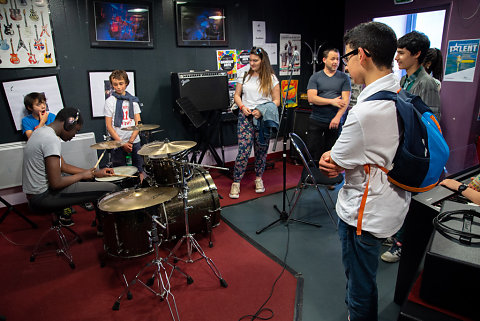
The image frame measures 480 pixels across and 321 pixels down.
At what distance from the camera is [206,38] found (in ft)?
15.7

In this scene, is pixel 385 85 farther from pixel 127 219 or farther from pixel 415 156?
pixel 127 219

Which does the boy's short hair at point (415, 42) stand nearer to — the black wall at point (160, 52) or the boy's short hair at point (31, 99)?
the black wall at point (160, 52)

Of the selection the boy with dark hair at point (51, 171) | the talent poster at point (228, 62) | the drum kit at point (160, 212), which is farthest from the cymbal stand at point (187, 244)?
the talent poster at point (228, 62)

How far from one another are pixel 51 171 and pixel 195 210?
1.26 metres

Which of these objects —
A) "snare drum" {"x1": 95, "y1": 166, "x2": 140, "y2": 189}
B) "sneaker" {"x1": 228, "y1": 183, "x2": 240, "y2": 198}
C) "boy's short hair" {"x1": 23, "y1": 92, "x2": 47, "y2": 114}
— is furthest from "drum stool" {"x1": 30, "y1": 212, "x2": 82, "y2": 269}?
"sneaker" {"x1": 228, "y1": 183, "x2": 240, "y2": 198}

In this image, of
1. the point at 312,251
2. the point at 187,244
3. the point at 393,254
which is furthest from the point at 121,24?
the point at 393,254

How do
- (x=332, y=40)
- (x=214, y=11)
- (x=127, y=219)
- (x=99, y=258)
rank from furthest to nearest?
(x=332, y=40)
(x=214, y=11)
(x=99, y=258)
(x=127, y=219)

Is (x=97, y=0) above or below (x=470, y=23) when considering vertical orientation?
above

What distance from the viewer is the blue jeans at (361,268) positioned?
153cm

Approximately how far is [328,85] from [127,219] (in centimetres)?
269

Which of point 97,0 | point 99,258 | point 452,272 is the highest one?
point 97,0

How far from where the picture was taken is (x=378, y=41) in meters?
1.32

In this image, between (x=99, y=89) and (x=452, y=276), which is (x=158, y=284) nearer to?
(x=452, y=276)

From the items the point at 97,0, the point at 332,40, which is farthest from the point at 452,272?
the point at 332,40
